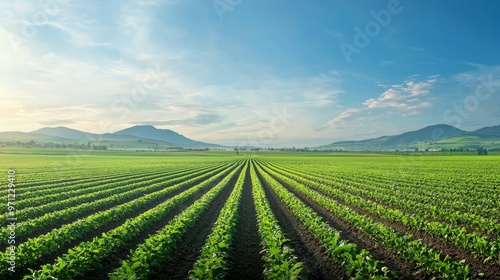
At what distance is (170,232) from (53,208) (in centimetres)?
1261

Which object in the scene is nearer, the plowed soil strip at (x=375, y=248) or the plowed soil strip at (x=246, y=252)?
the plowed soil strip at (x=375, y=248)

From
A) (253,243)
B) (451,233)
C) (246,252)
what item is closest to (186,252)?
(246,252)

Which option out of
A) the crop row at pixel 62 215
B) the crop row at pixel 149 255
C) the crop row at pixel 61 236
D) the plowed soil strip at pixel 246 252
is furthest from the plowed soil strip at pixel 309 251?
the crop row at pixel 62 215

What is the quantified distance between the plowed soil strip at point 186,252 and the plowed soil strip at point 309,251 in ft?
12.9

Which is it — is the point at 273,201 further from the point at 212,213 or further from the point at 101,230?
the point at 101,230

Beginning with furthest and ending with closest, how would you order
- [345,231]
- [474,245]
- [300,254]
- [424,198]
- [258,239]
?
[424,198] < [345,231] < [258,239] < [300,254] < [474,245]

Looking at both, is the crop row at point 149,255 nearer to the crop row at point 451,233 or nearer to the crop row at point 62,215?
the crop row at point 62,215

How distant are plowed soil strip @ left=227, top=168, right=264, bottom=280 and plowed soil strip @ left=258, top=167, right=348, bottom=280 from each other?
1532mm

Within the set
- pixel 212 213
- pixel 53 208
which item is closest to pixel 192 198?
pixel 212 213

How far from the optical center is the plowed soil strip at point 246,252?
1045cm

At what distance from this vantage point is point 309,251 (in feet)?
41.4

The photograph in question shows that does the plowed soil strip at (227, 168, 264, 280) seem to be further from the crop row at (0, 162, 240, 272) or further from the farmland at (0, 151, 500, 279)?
the crop row at (0, 162, 240, 272)

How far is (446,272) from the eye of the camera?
8.55 meters

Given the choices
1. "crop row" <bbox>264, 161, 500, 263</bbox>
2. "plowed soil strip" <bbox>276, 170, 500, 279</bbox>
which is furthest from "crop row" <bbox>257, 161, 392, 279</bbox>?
"crop row" <bbox>264, 161, 500, 263</bbox>
